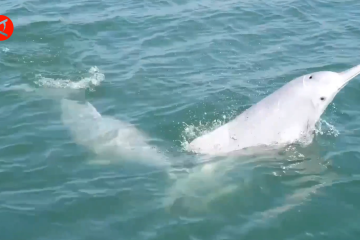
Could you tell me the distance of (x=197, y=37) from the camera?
57.0 ft

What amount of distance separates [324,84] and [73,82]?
7.55 m

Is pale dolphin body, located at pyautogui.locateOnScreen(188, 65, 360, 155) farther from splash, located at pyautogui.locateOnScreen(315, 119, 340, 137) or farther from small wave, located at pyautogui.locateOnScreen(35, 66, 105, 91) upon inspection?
small wave, located at pyautogui.locateOnScreen(35, 66, 105, 91)

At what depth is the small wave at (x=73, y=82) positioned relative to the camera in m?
14.1

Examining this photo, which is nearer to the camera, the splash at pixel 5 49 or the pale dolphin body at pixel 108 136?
the pale dolphin body at pixel 108 136

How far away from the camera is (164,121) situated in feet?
39.7

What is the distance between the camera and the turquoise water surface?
28.2 ft

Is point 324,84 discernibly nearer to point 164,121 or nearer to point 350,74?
point 350,74

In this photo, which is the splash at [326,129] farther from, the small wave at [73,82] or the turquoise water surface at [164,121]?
the small wave at [73,82]

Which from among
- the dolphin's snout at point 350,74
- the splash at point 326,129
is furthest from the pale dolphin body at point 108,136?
the dolphin's snout at point 350,74

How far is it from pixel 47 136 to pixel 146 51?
19.5 ft

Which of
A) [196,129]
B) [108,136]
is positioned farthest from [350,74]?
[108,136]

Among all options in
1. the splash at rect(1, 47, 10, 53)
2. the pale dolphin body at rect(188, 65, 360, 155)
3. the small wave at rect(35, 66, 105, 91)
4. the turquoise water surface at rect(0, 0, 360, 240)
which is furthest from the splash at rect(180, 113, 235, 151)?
the splash at rect(1, 47, 10, 53)

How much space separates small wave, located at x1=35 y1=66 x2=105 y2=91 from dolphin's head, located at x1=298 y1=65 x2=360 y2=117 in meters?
6.45

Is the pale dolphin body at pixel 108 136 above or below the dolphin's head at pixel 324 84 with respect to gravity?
below
